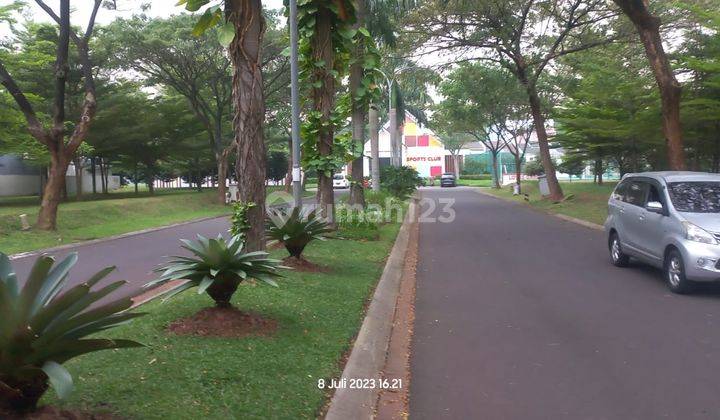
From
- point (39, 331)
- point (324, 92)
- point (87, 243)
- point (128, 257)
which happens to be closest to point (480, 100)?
point (87, 243)

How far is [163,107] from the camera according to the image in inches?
1438

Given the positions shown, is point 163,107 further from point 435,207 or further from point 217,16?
point 217,16

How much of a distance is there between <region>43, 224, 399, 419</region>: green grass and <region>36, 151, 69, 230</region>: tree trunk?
1328 cm

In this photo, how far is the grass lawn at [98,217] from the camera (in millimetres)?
18891

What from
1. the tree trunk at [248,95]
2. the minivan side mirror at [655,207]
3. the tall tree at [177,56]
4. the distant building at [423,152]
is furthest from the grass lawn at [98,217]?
the distant building at [423,152]

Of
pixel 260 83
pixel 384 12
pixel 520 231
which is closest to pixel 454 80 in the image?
pixel 384 12

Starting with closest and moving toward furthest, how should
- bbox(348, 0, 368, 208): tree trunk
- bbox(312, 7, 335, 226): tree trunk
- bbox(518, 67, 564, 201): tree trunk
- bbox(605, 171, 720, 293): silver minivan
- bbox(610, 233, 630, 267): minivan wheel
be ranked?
1. bbox(605, 171, 720, 293): silver minivan
2. bbox(610, 233, 630, 267): minivan wheel
3. bbox(312, 7, 335, 226): tree trunk
4. bbox(348, 0, 368, 208): tree trunk
5. bbox(518, 67, 564, 201): tree trunk

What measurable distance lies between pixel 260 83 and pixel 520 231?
43.4 ft

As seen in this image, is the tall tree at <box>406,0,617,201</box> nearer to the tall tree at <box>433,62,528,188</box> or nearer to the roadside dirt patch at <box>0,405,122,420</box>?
the tall tree at <box>433,62,528,188</box>

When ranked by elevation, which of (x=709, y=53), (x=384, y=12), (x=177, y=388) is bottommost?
(x=177, y=388)

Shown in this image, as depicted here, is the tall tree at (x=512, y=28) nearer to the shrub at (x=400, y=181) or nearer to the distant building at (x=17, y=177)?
the shrub at (x=400, y=181)

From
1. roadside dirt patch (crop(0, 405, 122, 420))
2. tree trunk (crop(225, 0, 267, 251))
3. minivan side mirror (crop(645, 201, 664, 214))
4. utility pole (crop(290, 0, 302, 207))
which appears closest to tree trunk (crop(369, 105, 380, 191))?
utility pole (crop(290, 0, 302, 207))

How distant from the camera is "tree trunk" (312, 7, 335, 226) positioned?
1373 centimetres

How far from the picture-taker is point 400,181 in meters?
31.9
